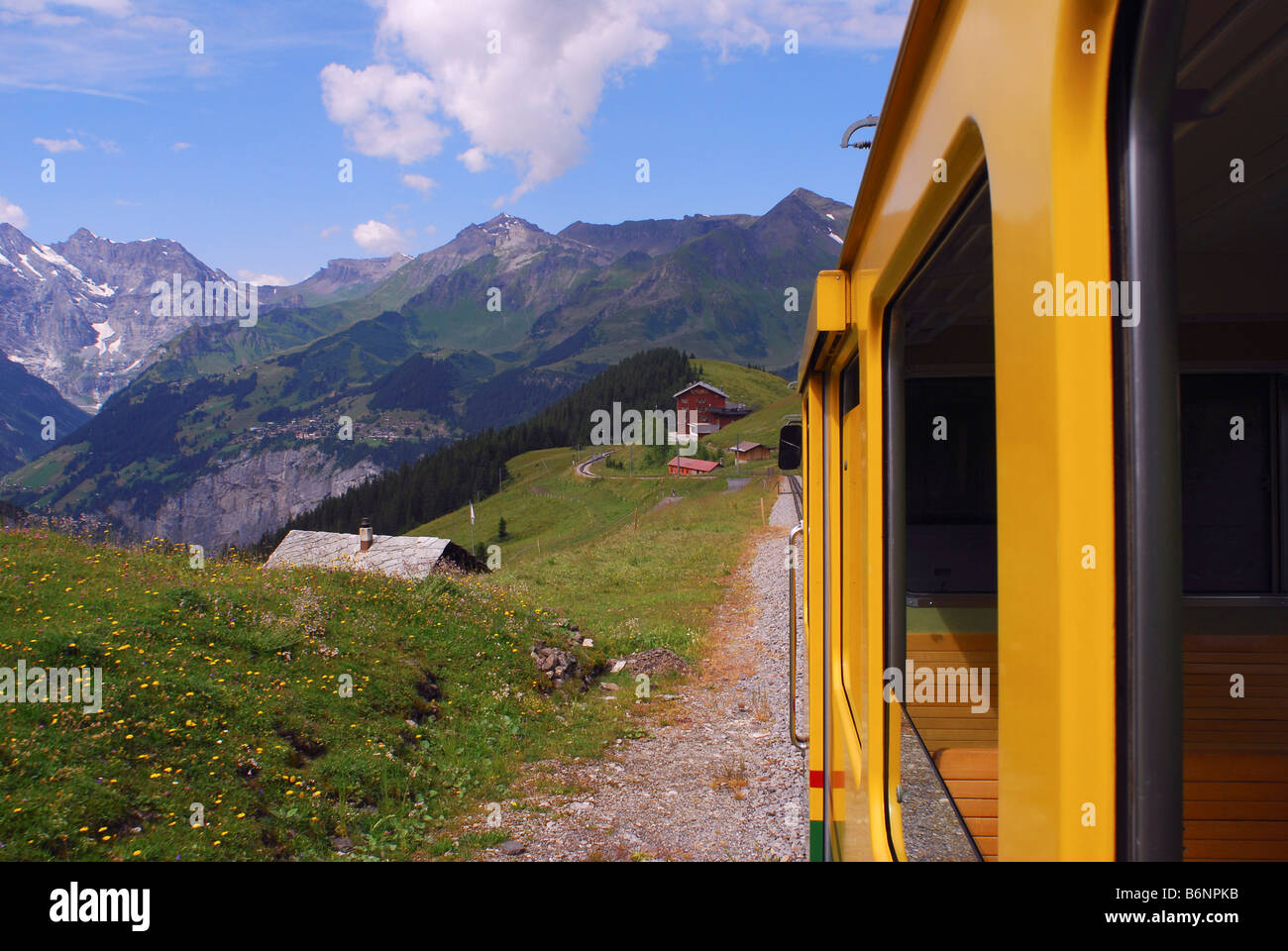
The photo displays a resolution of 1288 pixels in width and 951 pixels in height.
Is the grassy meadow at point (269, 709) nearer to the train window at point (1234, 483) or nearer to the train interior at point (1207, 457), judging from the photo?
the train interior at point (1207, 457)

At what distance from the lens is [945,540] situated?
5.00 meters

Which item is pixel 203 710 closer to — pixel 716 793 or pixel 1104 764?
pixel 716 793

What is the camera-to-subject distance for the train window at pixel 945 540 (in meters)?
2.30

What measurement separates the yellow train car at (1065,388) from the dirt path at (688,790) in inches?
132

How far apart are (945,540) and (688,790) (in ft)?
13.5

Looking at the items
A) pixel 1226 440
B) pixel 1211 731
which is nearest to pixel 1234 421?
pixel 1226 440

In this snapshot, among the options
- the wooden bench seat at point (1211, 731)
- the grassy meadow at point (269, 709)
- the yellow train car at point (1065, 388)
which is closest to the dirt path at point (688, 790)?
the grassy meadow at point (269, 709)

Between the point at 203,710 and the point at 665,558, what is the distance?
1666cm

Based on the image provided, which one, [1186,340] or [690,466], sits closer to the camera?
[1186,340]

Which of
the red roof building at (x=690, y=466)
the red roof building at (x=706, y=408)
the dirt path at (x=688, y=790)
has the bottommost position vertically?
the dirt path at (x=688, y=790)

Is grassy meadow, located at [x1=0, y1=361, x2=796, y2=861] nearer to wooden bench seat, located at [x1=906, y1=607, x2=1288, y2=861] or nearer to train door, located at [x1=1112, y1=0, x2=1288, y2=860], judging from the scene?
wooden bench seat, located at [x1=906, y1=607, x2=1288, y2=861]

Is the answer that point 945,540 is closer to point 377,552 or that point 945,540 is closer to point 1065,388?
point 1065,388

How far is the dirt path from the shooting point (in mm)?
6605
